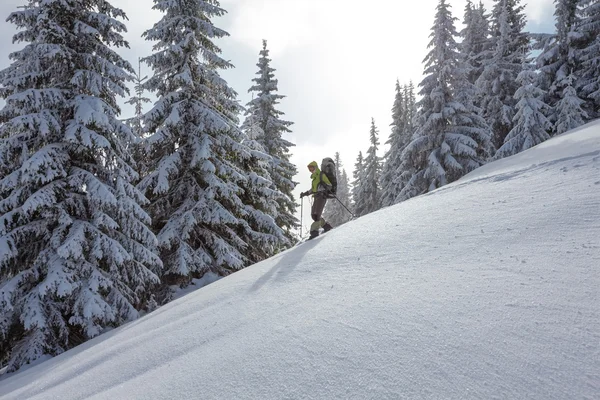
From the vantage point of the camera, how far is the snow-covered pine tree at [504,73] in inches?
876

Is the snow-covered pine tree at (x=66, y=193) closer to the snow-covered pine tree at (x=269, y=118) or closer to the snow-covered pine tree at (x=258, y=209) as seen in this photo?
the snow-covered pine tree at (x=258, y=209)

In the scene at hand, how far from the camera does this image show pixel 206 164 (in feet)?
34.6

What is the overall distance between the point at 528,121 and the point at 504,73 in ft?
17.5

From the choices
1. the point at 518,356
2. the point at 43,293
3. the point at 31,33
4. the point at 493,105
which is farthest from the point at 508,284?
the point at 493,105

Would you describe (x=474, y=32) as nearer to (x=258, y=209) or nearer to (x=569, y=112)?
(x=569, y=112)

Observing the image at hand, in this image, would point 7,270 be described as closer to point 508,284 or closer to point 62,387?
point 62,387

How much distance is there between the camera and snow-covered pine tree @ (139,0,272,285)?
10367 millimetres

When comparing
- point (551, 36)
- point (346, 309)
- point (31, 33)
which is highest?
point (551, 36)

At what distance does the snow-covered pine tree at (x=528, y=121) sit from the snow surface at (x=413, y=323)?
16.6 metres

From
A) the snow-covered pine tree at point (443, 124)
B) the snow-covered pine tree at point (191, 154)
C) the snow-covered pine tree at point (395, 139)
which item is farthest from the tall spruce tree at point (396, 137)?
the snow-covered pine tree at point (191, 154)

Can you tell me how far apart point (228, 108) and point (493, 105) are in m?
19.1

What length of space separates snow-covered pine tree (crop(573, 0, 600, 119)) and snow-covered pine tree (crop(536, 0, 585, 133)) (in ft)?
1.24

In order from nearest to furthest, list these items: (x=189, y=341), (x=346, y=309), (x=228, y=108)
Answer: (x=346, y=309) → (x=189, y=341) → (x=228, y=108)

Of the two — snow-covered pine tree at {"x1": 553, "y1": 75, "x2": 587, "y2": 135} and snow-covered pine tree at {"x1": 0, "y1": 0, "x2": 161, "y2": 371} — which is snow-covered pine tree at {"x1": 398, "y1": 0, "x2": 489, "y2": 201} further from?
snow-covered pine tree at {"x1": 0, "y1": 0, "x2": 161, "y2": 371}
